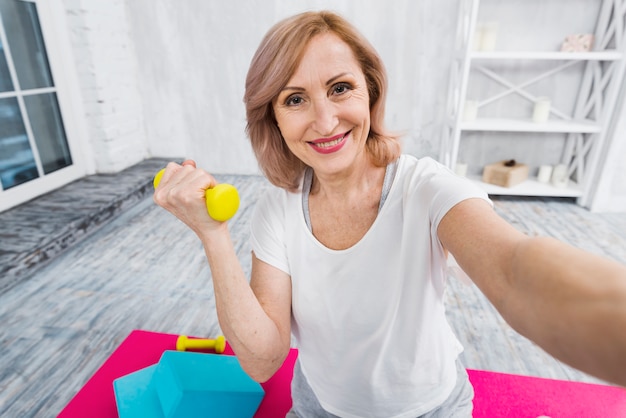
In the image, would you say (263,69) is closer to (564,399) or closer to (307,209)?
(307,209)

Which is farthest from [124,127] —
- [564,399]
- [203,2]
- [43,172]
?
[564,399]

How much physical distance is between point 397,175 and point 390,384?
453 mm

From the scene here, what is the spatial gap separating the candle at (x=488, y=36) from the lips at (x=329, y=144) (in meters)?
2.57

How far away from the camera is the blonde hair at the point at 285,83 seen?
2.43 ft

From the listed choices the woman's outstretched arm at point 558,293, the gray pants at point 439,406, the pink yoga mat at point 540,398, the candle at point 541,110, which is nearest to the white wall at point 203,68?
the candle at point 541,110

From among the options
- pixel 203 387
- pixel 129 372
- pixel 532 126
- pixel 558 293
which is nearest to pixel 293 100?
pixel 558 293

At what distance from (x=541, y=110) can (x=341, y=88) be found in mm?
2734

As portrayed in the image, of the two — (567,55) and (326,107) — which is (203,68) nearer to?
(567,55)

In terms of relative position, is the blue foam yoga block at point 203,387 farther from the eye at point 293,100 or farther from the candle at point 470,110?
the candle at point 470,110

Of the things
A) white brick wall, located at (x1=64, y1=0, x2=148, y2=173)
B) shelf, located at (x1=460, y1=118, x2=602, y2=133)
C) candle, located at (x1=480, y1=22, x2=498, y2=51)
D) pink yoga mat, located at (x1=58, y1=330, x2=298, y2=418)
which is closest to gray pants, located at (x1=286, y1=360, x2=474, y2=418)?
pink yoga mat, located at (x1=58, y1=330, x2=298, y2=418)

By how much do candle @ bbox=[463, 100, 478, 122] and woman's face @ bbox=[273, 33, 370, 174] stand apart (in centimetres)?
246

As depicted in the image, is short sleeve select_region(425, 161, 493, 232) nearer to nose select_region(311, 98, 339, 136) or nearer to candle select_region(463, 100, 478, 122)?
nose select_region(311, 98, 339, 136)

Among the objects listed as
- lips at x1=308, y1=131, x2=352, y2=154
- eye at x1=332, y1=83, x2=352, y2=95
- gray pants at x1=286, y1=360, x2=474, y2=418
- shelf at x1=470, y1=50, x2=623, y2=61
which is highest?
shelf at x1=470, y1=50, x2=623, y2=61

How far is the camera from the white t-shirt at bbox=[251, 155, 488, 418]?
29.1 inches
